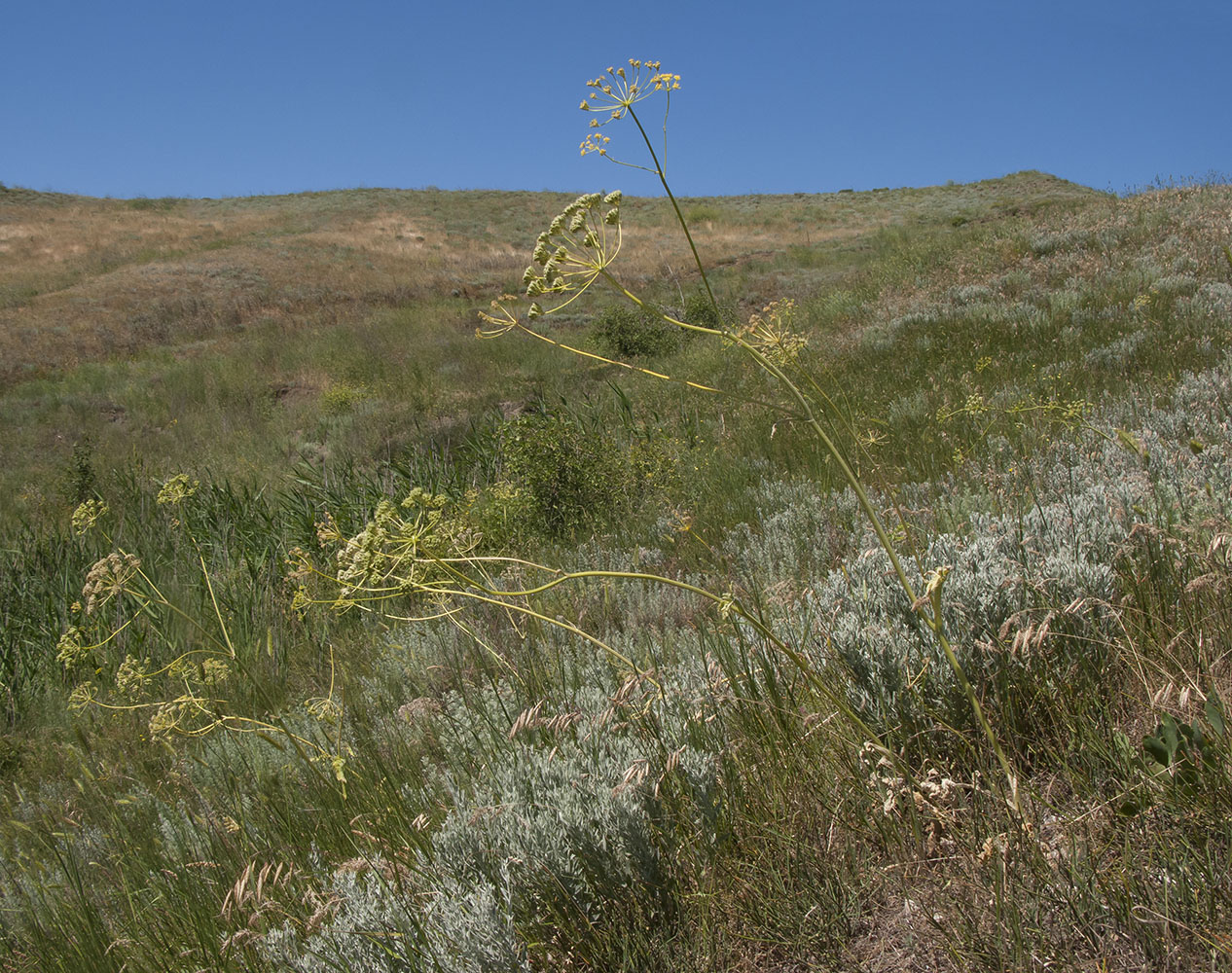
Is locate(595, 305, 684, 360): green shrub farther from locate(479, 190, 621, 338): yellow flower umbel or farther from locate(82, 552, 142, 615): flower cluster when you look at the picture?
locate(479, 190, 621, 338): yellow flower umbel

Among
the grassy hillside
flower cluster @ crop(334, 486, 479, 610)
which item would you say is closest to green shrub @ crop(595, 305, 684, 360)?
the grassy hillside

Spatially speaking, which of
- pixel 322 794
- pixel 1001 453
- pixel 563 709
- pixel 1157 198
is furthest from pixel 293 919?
pixel 1157 198

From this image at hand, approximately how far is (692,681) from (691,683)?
0.01 metres

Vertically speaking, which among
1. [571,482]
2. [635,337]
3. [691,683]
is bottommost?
[691,683]

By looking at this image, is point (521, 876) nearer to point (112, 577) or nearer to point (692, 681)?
point (692, 681)

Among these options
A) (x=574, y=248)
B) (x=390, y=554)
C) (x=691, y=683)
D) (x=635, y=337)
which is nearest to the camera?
(x=574, y=248)

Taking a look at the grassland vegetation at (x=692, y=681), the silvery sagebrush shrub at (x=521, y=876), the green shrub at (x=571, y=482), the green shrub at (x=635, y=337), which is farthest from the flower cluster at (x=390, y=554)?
the green shrub at (x=635, y=337)

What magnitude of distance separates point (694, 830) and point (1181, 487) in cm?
213

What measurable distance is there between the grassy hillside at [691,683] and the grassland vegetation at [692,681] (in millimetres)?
16

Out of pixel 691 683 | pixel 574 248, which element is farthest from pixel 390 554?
pixel 691 683

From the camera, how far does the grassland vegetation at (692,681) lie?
141 centimetres

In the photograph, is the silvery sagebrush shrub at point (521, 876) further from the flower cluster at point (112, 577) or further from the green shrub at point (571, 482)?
the green shrub at point (571, 482)

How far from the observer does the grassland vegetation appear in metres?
1.41

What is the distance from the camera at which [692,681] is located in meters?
2.20
